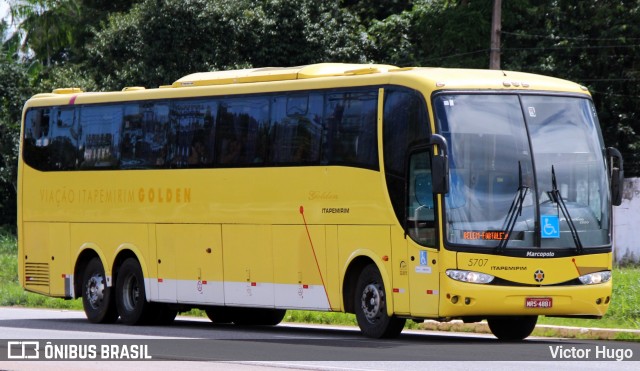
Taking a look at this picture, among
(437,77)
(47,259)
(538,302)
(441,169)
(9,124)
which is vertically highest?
(9,124)

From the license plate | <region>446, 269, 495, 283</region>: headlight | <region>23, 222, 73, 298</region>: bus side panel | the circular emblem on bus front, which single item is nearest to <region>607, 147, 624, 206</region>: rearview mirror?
the circular emblem on bus front

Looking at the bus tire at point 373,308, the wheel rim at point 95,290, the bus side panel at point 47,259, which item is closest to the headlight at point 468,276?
the bus tire at point 373,308

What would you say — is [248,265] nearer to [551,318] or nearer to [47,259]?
[551,318]

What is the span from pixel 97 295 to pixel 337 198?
20.8 ft

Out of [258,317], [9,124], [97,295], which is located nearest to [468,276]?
[258,317]

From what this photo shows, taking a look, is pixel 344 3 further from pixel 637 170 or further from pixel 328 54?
pixel 637 170

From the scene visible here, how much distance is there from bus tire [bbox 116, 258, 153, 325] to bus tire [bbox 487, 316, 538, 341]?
641 cm

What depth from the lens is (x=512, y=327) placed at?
19.3 metres

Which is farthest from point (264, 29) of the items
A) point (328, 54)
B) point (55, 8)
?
point (55, 8)

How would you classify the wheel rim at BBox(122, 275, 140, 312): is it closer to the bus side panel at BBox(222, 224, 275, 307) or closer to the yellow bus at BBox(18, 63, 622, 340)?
the yellow bus at BBox(18, 63, 622, 340)

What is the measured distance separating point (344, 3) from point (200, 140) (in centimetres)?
3092

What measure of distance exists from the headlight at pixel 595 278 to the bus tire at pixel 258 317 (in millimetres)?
6838

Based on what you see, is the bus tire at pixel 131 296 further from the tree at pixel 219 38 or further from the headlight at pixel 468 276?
the tree at pixel 219 38

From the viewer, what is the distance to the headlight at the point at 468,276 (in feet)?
57.5
